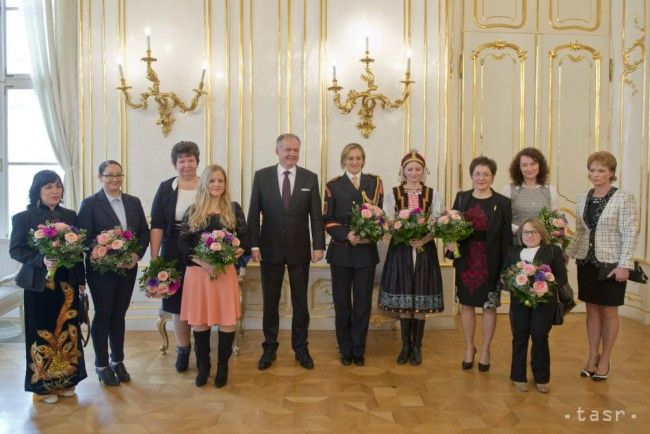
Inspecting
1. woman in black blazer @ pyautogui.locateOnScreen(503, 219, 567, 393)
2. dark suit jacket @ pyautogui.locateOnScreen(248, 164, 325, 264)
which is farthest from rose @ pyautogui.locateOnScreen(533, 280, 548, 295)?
dark suit jacket @ pyautogui.locateOnScreen(248, 164, 325, 264)

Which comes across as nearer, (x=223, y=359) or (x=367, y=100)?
(x=223, y=359)

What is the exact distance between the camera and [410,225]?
4.07 metres

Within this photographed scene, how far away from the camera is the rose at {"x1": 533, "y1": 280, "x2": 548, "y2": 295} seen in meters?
3.55

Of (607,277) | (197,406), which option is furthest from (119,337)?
(607,277)

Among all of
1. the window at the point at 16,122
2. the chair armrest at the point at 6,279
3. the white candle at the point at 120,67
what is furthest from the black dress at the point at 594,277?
the window at the point at 16,122

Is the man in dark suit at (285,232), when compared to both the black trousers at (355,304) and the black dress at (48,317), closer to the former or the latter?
the black trousers at (355,304)

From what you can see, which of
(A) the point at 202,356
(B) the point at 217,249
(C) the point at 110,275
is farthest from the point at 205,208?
(A) the point at 202,356

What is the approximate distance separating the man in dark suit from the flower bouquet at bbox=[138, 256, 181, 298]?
57cm

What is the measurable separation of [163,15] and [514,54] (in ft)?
11.4

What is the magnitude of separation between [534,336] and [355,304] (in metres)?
1.26

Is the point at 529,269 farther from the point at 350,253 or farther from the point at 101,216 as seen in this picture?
the point at 101,216

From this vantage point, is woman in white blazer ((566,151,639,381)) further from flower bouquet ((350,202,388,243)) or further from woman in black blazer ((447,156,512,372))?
flower bouquet ((350,202,388,243))

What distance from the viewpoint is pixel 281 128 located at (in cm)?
534

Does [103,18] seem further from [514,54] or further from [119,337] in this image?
[514,54]
